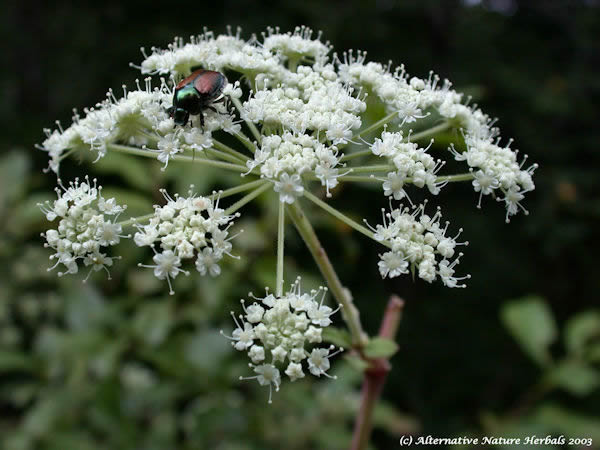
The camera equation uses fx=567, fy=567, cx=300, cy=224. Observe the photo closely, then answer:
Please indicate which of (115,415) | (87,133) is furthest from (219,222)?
(115,415)

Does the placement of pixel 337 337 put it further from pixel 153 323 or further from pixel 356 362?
pixel 153 323

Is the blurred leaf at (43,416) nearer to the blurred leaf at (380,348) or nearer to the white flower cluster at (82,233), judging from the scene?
the white flower cluster at (82,233)

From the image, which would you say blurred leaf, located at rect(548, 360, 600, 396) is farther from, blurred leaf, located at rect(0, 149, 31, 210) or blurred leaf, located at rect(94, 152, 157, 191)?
blurred leaf, located at rect(0, 149, 31, 210)

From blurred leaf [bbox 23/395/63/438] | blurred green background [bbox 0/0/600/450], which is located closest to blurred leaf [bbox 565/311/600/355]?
blurred green background [bbox 0/0/600/450]

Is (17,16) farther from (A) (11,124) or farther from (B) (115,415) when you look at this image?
(B) (115,415)

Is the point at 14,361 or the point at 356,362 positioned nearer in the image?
the point at 356,362

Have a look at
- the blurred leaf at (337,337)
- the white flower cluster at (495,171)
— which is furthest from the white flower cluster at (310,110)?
the blurred leaf at (337,337)

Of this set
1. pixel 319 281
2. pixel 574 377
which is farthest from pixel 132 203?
pixel 574 377
